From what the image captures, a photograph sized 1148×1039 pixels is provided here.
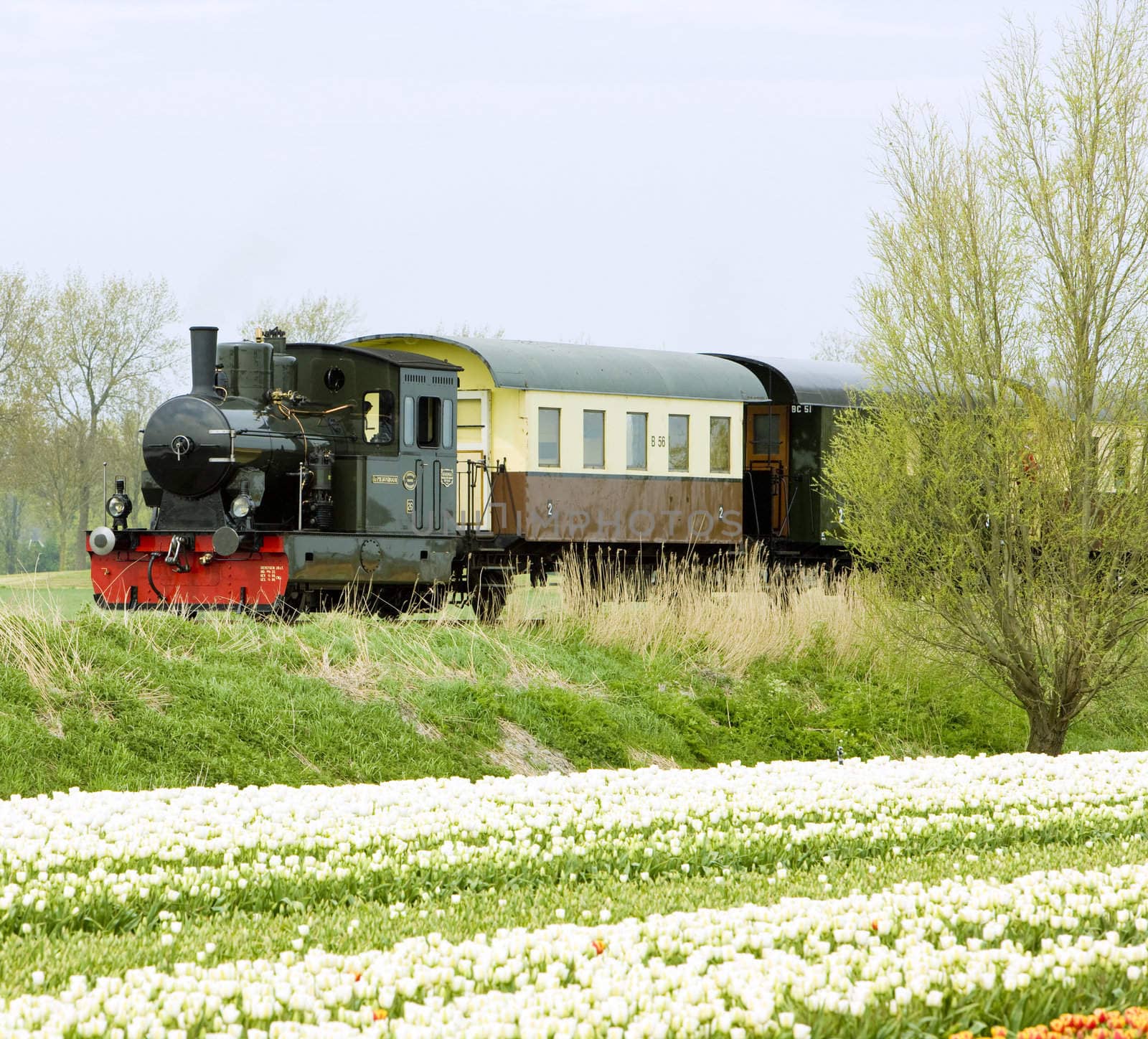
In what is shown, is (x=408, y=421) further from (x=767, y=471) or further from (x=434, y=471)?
(x=767, y=471)

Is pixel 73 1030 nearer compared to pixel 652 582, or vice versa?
pixel 73 1030

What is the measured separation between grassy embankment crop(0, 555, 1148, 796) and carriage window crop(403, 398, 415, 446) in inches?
97.5

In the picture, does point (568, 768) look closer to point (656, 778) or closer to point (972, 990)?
point (656, 778)

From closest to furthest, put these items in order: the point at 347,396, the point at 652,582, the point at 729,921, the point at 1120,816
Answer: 1. the point at 729,921
2. the point at 1120,816
3. the point at 347,396
4. the point at 652,582

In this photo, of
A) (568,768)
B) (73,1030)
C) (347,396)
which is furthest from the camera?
(347,396)

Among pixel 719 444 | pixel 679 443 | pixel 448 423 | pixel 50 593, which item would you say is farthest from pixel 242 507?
pixel 719 444

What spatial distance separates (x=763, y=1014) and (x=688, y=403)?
18.6 metres

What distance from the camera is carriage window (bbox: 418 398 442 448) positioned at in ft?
63.8

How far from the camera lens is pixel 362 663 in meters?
14.7

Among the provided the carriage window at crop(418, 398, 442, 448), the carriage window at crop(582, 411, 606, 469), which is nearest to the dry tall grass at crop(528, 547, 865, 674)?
the carriage window at crop(582, 411, 606, 469)

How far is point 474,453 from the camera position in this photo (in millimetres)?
21344

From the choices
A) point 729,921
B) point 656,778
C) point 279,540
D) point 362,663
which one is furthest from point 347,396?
point 729,921

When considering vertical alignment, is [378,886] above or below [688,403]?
below

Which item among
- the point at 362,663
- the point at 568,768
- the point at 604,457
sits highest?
the point at 604,457
